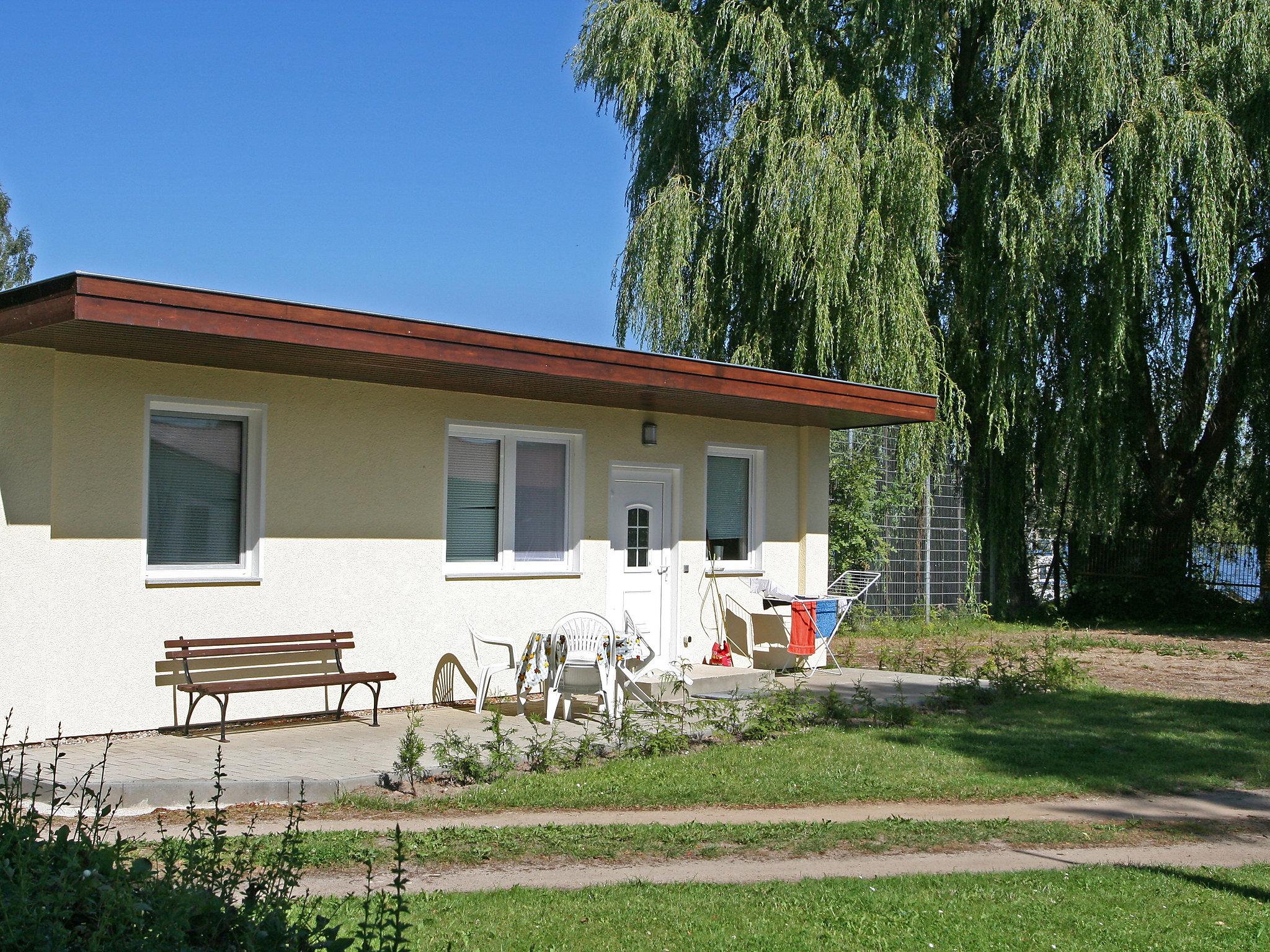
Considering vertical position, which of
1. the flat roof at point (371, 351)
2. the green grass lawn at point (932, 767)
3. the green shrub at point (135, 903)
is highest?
the flat roof at point (371, 351)

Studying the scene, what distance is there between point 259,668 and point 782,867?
534 centimetres

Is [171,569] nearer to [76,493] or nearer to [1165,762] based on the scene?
[76,493]

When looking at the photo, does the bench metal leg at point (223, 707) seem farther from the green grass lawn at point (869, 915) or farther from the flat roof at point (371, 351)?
the green grass lawn at point (869, 915)

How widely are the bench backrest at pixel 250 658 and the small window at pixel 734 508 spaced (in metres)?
5.19

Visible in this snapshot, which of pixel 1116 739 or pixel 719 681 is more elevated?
pixel 719 681

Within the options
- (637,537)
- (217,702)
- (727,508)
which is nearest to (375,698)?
(217,702)

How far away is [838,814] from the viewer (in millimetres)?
7359

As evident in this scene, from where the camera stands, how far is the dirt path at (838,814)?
7031 mm

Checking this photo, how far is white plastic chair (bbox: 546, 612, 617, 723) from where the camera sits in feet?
33.2

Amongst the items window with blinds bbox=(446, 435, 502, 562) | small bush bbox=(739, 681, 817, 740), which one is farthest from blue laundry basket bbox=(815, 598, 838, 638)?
window with blinds bbox=(446, 435, 502, 562)

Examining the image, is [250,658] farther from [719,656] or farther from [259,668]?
[719,656]

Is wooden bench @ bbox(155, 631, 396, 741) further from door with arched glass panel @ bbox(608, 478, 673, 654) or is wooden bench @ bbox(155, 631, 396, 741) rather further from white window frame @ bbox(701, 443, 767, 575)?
white window frame @ bbox(701, 443, 767, 575)

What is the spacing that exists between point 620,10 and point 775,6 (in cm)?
253

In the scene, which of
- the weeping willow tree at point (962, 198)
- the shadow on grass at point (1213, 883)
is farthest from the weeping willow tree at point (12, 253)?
the shadow on grass at point (1213, 883)
